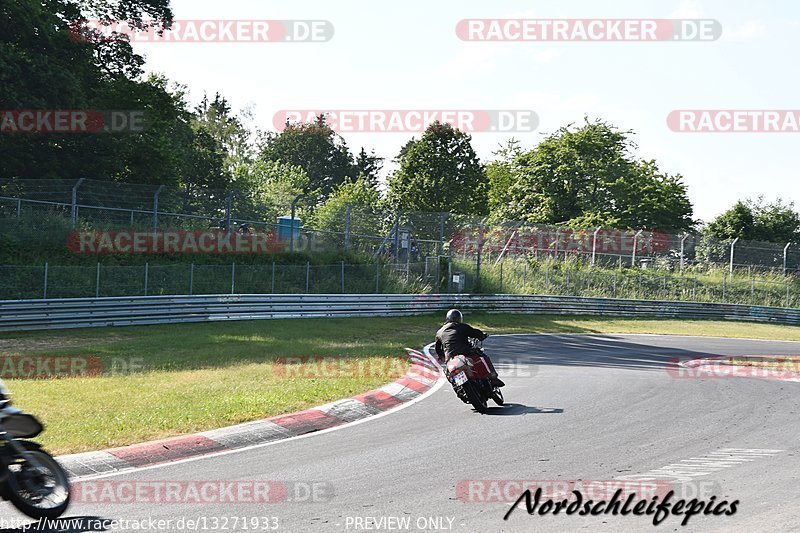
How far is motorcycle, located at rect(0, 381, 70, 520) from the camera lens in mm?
6043

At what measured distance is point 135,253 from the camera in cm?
2836

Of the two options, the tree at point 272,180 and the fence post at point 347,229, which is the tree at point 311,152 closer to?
the tree at point 272,180

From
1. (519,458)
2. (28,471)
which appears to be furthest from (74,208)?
(28,471)

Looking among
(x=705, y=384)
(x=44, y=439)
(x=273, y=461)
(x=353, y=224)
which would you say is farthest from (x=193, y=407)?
(x=353, y=224)

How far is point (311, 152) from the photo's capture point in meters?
106

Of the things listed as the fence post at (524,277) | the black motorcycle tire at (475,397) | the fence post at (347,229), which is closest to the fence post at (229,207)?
the fence post at (347,229)

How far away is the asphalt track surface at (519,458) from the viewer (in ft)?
21.1

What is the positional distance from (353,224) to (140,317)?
10.7 metres

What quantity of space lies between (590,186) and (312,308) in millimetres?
46284

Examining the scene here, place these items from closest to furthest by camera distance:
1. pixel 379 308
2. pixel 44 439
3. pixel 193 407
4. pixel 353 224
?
pixel 44 439
pixel 193 407
pixel 379 308
pixel 353 224

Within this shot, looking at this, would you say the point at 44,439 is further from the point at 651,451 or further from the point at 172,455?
the point at 651,451

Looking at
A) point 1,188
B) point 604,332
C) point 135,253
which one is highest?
point 1,188

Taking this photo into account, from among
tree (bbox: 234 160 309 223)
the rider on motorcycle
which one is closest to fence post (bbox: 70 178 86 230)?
the rider on motorcycle

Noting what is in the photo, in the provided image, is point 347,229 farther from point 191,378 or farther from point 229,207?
point 191,378
